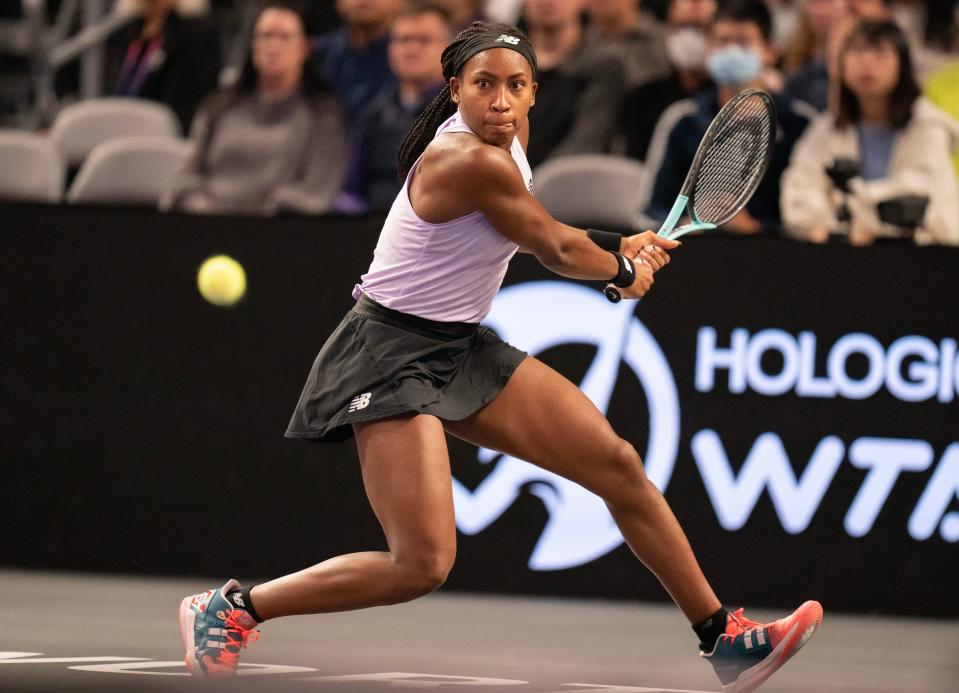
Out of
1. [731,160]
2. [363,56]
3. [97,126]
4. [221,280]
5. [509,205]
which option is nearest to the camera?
[509,205]

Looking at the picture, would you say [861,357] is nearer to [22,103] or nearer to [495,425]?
[495,425]

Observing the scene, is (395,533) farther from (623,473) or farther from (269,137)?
(269,137)

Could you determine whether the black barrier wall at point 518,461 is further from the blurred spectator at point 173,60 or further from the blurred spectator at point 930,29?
the blurred spectator at point 173,60

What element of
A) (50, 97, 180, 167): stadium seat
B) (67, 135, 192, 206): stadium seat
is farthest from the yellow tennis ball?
(50, 97, 180, 167): stadium seat

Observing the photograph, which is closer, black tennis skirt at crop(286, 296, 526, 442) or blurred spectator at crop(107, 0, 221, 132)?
black tennis skirt at crop(286, 296, 526, 442)

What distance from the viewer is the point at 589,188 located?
21.6 feet

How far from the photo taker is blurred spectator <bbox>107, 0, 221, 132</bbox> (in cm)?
846

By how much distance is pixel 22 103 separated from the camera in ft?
32.7

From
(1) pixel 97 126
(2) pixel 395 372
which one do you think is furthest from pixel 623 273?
(1) pixel 97 126

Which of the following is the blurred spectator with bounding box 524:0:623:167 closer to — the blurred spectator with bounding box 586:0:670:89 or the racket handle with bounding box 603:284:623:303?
the blurred spectator with bounding box 586:0:670:89

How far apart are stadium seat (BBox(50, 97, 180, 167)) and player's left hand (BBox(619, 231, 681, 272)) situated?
14.9ft

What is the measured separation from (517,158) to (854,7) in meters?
3.71

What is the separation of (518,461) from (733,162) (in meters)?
1.67

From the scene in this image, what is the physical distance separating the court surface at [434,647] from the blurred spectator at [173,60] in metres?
3.37
